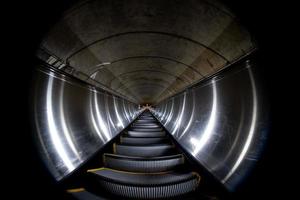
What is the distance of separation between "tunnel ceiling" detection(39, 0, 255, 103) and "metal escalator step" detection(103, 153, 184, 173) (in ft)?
8.25

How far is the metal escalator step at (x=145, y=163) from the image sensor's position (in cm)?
315

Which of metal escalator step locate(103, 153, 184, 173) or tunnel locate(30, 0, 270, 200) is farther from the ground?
tunnel locate(30, 0, 270, 200)

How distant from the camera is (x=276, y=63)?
1459 mm

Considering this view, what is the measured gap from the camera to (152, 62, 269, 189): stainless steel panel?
6.32ft

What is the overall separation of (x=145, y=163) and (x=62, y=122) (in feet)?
5.98

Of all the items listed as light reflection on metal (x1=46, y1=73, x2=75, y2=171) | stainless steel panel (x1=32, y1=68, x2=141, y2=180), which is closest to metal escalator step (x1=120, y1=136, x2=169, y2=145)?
stainless steel panel (x1=32, y1=68, x2=141, y2=180)

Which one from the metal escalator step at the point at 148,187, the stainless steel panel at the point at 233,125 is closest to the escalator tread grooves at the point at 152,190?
the metal escalator step at the point at 148,187

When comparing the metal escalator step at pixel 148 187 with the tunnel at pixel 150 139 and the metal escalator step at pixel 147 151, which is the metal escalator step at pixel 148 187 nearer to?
the tunnel at pixel 150 139

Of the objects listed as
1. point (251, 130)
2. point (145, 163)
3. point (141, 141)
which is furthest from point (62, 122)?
point (251, 130)

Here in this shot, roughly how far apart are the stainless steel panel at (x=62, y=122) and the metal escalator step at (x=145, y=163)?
63 centimetres

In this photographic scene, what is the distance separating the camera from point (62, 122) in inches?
120

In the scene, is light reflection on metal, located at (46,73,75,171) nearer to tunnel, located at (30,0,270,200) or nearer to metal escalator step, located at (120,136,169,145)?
tunnel, located at (30,0,270,200)

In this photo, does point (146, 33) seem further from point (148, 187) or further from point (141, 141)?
point (148, 187)

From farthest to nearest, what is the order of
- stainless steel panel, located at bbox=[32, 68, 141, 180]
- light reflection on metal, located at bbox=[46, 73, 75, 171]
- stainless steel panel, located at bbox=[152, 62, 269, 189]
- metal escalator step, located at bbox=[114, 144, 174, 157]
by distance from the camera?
metal escalator step, located at bbox=[114, 144, 174, 157]
light reflection on metal, located at bbox=[46, 73, 75, 171]
stainless steel panel, located at bbox=[32, 68, 141, 180]
stainless steel panel, located at bbox=[152, 62, 269, 189]
